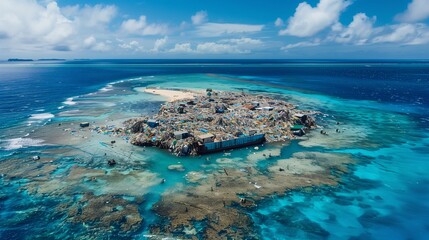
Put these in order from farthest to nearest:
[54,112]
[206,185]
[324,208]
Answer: [54,112]
[206,185]
[324,208]

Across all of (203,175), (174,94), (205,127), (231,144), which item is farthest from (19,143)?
(174,94)

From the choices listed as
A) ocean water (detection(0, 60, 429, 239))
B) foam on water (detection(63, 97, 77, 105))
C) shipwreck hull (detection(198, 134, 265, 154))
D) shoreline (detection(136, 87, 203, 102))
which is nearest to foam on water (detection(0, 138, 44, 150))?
ocean water (detection(0, 60, 429, 239))

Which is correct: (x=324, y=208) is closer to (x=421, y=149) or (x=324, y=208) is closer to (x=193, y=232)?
(x=193, y=232)

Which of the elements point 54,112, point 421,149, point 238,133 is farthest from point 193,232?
point 54,112

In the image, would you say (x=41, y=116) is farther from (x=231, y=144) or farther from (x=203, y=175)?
(x=203, y=175)

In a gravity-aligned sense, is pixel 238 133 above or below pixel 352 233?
above

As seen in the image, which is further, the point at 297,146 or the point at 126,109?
the point at 126,109

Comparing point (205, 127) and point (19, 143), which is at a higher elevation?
point (205, 127)

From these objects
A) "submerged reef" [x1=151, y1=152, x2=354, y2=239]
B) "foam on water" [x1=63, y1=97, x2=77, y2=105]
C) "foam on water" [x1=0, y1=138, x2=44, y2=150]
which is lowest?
"submerged reef" [x1=151, y1=152, x2=354, y2=239]

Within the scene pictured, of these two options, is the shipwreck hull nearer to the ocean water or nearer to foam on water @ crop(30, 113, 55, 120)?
the ocean water
